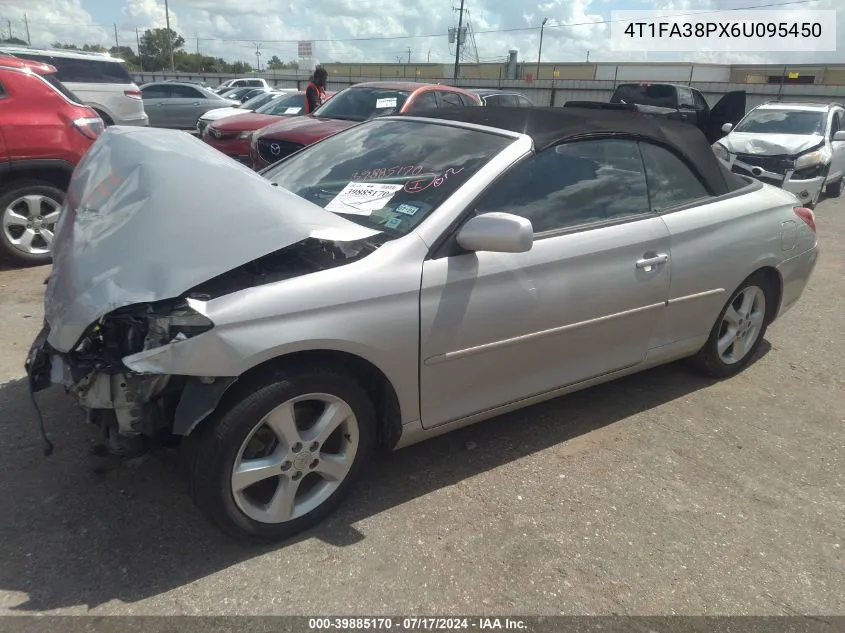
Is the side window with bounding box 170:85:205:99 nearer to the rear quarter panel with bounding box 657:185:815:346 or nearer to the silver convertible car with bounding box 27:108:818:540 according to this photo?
the silver convertible car with bounding box 27:108:818:540

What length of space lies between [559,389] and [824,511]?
1.28m

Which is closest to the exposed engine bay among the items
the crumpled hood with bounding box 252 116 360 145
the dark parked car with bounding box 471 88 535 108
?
the crumpled hood with bounding box 252 116 360 145

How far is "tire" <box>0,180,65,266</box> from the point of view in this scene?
5391 millimetres

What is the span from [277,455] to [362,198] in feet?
4.11

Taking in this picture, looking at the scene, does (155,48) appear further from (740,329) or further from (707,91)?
(740,329)

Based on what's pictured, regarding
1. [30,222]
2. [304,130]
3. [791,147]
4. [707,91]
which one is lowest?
[30,222]

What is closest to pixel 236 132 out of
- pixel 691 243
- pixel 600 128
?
pixel 600 128

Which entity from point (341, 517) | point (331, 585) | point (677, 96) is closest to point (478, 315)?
point (341, 517)

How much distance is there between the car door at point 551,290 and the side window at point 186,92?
17.1m

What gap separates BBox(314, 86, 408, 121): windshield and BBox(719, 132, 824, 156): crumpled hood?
5556mm

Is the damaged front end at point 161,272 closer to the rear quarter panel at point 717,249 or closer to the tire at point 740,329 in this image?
the rear quarter panel at point 717,249

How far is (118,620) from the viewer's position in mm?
2115

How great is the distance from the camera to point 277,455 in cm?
242

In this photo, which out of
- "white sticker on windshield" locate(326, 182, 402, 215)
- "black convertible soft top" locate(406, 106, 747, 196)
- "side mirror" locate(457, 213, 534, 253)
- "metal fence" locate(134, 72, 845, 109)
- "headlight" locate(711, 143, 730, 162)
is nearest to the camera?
"side mirror" locate(457, 213, 534, 253)
